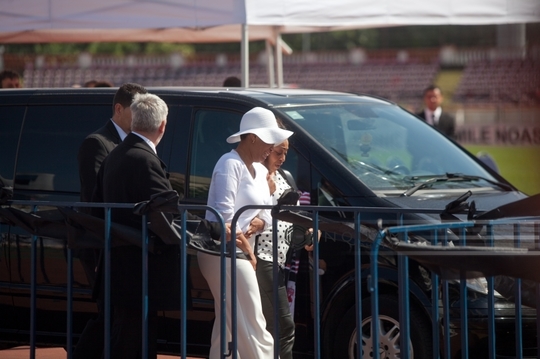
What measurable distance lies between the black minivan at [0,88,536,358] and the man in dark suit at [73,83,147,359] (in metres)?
0.53

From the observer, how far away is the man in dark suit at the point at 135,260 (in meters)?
5.00

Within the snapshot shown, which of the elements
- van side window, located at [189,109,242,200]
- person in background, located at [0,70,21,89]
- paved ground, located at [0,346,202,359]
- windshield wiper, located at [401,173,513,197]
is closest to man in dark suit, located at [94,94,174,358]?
van side window, located at [189,109,242,200]

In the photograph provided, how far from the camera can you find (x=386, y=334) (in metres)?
5.42

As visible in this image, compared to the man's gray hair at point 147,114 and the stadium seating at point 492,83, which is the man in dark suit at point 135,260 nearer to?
the man's gray hair at point 147,114

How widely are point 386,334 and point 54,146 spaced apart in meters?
2.75

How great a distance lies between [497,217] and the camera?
4.46 meters

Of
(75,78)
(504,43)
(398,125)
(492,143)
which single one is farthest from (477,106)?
(398,125)

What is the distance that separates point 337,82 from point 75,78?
15714 mm

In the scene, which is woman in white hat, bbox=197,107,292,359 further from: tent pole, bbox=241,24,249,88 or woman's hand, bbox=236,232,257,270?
tent pole, bbox=241,24,249,88

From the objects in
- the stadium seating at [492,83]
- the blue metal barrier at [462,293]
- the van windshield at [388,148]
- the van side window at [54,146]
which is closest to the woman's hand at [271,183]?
the van windshield at [388,148]

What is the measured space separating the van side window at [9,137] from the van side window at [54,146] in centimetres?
6

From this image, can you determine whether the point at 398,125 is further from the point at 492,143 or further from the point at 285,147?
the point at 492,143

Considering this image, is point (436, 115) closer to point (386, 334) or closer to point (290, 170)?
point (290, 170)

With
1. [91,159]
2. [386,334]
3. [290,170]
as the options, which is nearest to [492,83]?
[290,170]
